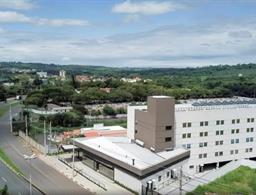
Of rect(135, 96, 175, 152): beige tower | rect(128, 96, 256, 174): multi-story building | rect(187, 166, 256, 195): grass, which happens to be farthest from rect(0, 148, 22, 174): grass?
rect(187, 166, 256, 195): grass

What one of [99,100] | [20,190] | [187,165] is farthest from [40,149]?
[99,100]

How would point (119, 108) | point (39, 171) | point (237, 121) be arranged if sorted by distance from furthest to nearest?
point (119, 108) → point (237, 121) → point (39, 171)

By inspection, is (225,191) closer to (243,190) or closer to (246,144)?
(243,190)

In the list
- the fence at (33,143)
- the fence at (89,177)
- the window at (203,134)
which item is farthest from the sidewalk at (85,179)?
the window at (203,134)

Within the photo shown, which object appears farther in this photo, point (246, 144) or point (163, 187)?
point (246, 144)

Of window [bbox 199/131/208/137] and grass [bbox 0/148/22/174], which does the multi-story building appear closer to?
window [bbox 199/131/208/137]

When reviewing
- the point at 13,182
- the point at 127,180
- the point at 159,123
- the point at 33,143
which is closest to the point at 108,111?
the point at 33,143
